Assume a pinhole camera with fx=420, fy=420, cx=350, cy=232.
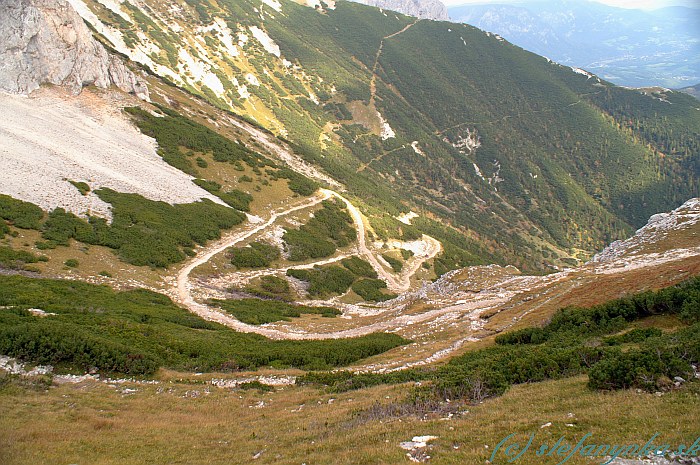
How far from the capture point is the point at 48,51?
2852 inches

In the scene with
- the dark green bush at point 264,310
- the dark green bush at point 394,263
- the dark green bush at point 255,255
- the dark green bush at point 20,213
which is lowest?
the dark green bush at point 394,263

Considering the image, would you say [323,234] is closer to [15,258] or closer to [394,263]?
[394,263]

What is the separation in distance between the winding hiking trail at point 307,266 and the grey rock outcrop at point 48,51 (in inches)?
1729

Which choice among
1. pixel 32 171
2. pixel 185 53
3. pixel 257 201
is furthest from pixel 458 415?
pixel 185 53

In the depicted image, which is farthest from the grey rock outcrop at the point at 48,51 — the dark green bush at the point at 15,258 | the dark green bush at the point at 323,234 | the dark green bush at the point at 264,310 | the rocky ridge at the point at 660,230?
Answer: the rocky ridge at the point at 660,230

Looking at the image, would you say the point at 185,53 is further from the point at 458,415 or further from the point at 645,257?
the point at 458,415

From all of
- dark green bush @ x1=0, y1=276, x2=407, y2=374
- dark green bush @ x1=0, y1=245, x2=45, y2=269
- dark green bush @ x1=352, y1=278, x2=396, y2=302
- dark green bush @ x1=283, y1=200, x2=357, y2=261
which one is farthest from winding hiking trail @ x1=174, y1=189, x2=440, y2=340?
dark green bush @ x1=0, y1=245, x2=45, y2=269

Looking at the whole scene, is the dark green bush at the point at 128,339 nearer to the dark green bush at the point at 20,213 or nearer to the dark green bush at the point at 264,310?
the dark green bush at the point at 264,310

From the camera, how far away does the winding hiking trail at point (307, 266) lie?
116ft

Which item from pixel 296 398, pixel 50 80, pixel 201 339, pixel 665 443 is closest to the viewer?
pixel 665 443

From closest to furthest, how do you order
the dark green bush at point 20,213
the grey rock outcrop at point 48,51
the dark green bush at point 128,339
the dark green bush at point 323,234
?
the dark green bush at point 128,339 < the dark green bush at point 20,213 < the dark green bush at point 323,234 < the grey rock outcrop at point 48,51

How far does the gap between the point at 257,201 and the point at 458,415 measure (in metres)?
66.0

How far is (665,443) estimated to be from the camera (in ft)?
28.3

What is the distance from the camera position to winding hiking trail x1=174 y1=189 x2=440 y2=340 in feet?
116
